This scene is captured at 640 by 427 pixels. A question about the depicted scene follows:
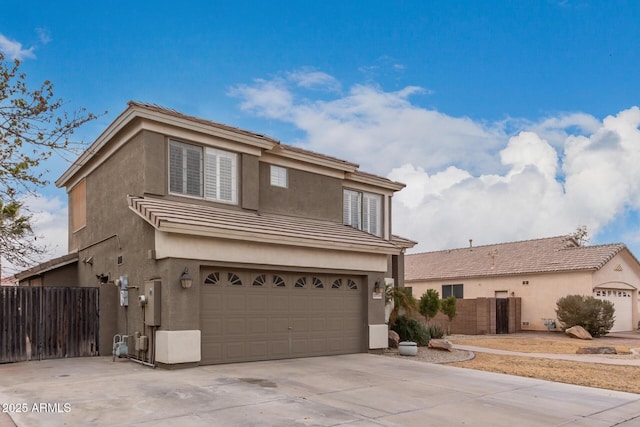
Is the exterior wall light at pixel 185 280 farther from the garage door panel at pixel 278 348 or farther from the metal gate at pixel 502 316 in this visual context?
the metal gate at pixel 502 316

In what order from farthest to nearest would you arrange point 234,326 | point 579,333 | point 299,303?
point 579,333
point 299,303
point 234,326

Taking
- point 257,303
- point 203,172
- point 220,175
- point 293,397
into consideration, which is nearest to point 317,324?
point 257,303

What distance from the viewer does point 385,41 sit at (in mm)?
17922

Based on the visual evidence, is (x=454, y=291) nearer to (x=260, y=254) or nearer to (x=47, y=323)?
(x=260, y=254)

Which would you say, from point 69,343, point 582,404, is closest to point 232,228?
point 69,343

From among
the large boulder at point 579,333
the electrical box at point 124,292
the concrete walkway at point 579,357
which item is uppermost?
the electrical box at point 124,292

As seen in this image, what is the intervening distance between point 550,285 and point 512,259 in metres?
3.86

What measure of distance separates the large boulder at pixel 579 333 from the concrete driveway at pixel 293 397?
14939 mm

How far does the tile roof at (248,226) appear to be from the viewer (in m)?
12.0

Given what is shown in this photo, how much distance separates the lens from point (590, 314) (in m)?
25.3

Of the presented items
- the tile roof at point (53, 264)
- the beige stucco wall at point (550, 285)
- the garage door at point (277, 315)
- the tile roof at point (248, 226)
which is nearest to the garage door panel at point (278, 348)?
the garage door at point (277, 315)

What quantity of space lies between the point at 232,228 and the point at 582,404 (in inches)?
327

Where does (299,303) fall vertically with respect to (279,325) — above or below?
above

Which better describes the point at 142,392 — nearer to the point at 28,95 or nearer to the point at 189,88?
the point at 28,95
